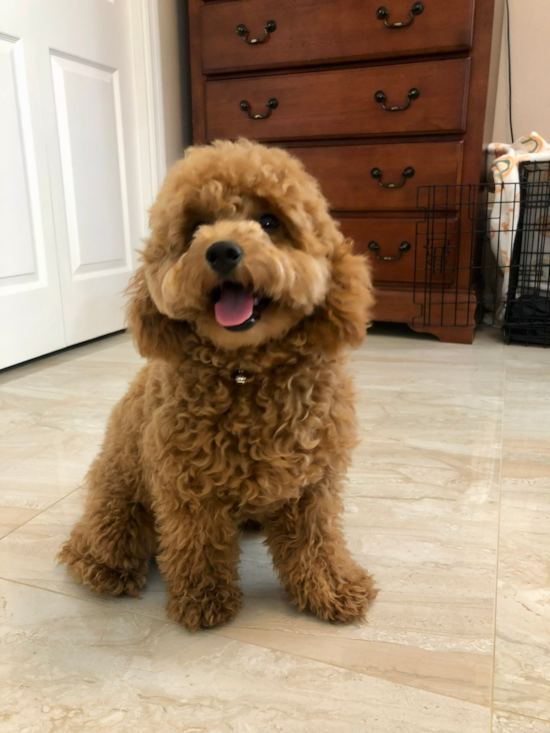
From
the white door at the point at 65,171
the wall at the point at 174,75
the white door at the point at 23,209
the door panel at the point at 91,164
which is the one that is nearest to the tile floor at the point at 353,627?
the white door at the point at 23,209

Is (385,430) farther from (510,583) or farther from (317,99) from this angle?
(317,99)

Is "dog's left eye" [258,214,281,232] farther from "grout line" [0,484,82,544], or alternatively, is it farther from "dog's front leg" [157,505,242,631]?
"grout line" [0,484,82,544]

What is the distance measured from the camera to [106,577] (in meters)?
0.88

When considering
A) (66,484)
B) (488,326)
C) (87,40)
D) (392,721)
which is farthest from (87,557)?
(488,326)

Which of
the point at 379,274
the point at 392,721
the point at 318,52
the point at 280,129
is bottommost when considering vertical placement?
the point at 392,721

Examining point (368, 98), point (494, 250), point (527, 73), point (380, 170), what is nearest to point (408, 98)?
point (368, 98)

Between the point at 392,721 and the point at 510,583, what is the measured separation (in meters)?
0.33

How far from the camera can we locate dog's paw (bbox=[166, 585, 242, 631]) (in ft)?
2.65

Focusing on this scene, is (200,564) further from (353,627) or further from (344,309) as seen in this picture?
(344,309)

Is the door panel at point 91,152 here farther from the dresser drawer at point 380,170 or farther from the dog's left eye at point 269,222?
Answer: the dog's left eye at point 269,222

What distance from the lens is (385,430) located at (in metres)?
1.45

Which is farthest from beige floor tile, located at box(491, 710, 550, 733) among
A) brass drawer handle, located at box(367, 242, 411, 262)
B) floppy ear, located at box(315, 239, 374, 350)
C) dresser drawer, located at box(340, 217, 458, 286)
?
brass drawer handle, located at box(367, 242, 411, 262)

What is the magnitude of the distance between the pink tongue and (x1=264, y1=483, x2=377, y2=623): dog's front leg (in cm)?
27

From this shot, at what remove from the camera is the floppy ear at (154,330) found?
2.56 ft
